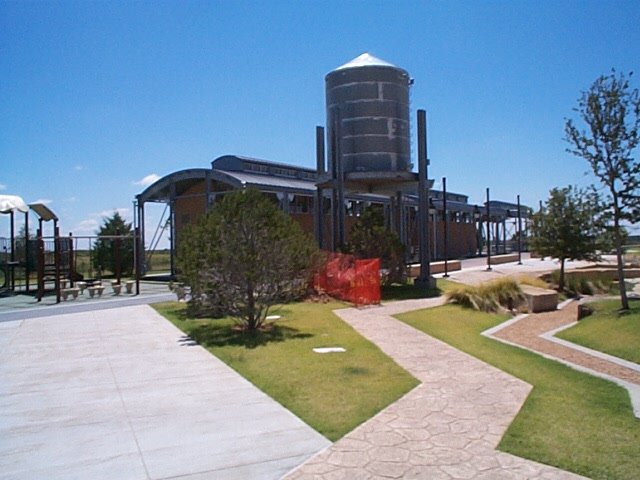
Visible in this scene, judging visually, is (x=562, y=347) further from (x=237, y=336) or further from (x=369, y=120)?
(x=369, y=120)

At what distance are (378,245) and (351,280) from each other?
9.91 feet

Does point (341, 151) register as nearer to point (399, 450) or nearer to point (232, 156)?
point (232, 156)

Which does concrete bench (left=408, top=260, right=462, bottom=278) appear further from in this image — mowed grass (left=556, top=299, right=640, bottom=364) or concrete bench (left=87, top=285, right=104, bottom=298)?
concrete bench (left=87, top=285, right=104, bottom=298)

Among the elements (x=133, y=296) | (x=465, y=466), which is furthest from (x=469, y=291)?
(x=465, y=466)

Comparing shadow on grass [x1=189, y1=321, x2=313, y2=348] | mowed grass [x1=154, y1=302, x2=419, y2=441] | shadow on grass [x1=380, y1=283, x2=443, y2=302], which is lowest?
mowed grass [x1=154, y1=302, x2=419, y2=441]

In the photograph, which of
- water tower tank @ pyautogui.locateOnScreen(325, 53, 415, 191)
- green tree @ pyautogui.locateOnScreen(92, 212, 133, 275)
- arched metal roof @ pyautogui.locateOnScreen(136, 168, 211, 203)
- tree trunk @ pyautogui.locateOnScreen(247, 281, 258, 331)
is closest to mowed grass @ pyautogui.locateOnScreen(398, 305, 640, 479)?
tree trunk @ pyautogui.locateOnScreen(247, 281, 258, 331)

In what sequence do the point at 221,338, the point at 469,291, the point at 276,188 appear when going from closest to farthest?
the point at 221,338, the point at 469,291, the point at 276,188

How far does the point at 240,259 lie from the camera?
1241cm

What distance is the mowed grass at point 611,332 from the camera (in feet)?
37.6

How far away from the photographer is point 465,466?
5.30 meters

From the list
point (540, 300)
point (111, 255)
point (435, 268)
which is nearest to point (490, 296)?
point (540, 300)

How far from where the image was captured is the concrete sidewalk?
5.50m

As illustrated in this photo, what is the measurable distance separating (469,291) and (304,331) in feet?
22.5

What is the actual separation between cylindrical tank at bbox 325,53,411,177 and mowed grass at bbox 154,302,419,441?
9.75 metres
